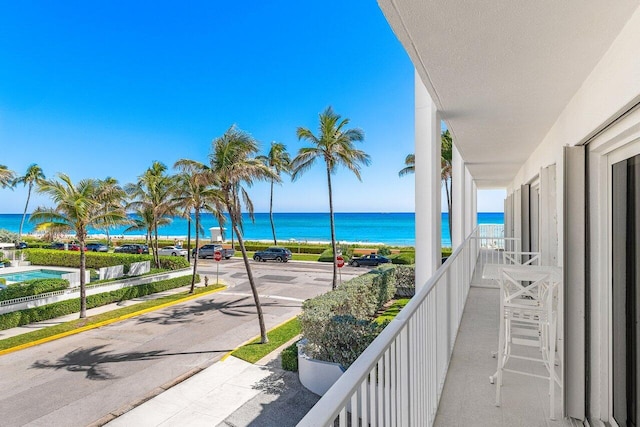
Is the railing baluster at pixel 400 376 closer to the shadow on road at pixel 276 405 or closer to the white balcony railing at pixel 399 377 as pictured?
the white balcony railing at pixel 399 377

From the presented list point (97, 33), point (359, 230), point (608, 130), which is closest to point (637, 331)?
point (608, 130)

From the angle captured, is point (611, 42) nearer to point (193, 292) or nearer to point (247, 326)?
point (247, 326)

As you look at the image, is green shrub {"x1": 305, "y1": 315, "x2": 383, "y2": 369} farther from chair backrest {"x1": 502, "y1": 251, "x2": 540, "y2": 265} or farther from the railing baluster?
the railing baluster

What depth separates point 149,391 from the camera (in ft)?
22.1

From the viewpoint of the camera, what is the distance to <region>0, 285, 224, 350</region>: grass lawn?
30.3ft

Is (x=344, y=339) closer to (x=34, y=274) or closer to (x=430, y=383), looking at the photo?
(x=430, y=383)

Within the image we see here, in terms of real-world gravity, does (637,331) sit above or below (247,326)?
above

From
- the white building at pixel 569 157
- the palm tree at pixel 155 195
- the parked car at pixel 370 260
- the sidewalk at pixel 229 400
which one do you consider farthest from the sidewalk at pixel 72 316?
the white building at pixel 569 157

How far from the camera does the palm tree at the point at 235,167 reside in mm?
10297

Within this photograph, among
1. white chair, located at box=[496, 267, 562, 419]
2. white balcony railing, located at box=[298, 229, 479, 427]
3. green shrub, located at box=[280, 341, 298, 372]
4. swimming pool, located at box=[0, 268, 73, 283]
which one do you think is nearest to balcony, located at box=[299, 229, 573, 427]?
white balcony railing, located at box=[298, 229, 479, 427]

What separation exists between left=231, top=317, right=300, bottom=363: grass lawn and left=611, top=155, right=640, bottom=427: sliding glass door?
285 inches

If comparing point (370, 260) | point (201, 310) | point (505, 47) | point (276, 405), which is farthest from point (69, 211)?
point (370, 260)

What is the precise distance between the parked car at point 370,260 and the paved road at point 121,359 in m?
7.82

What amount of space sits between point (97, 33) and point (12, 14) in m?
8.75
